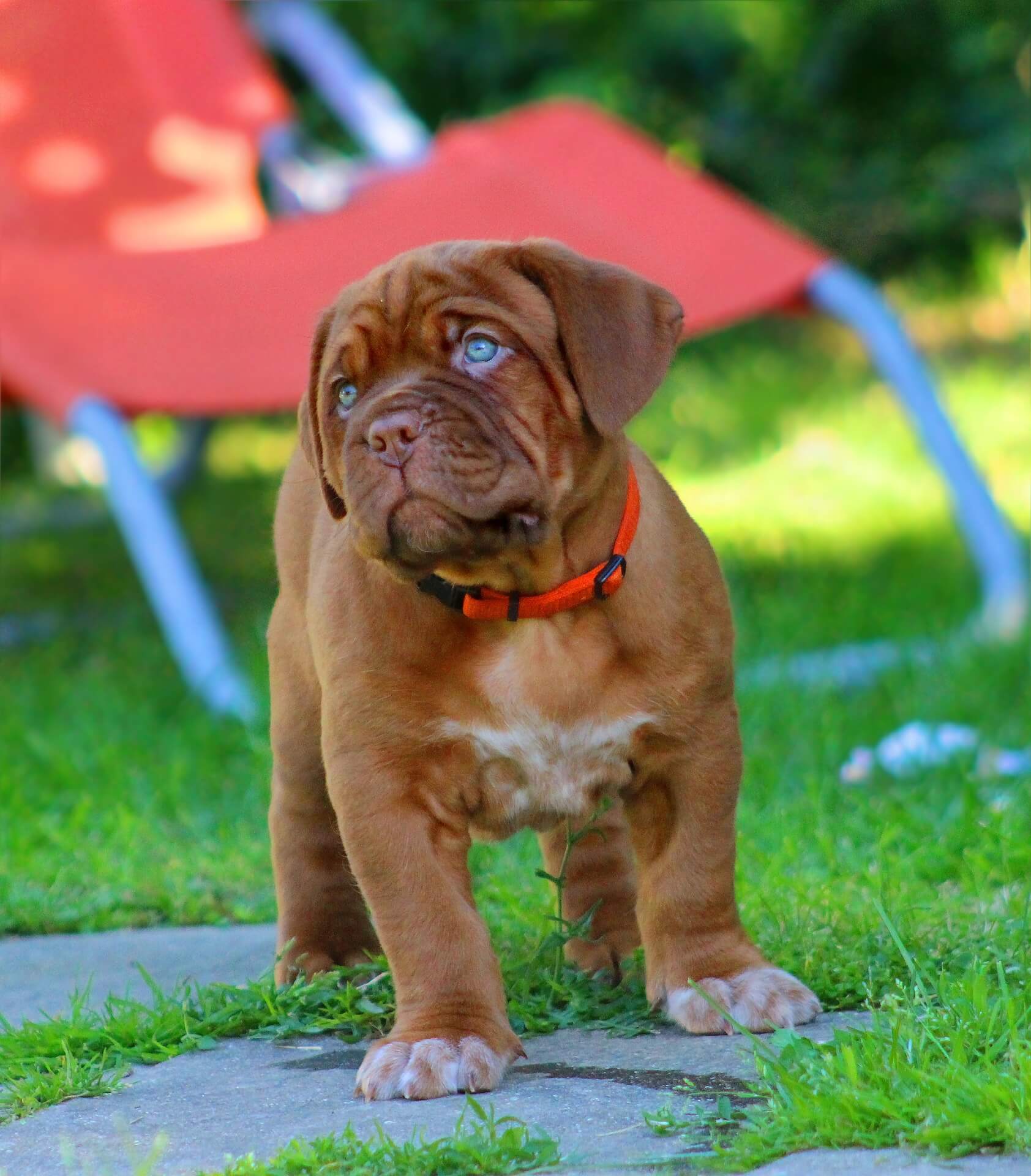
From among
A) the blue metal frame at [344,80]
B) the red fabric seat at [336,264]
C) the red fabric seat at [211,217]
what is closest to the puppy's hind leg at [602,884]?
the red fabric seat at [211,217]

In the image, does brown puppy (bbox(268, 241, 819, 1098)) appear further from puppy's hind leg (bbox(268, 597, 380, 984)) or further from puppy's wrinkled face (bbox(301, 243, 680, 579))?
puppy's hind leg (bbox(268, 597, 380, 984))

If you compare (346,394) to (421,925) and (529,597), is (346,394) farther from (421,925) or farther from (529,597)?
(421,925)

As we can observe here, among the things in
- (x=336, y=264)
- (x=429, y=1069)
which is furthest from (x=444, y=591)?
(x=336, y=264)

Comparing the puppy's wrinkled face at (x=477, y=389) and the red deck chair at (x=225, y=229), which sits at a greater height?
the red deck chair at (x=225, y=229)

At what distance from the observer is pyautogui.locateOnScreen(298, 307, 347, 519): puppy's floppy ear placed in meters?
2.74

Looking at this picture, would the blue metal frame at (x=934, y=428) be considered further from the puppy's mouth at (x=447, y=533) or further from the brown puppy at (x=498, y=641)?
the puppy's mouth at (x=447, y=533)

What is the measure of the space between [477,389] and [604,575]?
0.34m

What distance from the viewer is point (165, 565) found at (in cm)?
495

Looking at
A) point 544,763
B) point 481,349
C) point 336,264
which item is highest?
point 336,264

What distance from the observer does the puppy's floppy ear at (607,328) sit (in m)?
2.54

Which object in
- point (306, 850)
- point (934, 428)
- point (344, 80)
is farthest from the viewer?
point (344, 80)

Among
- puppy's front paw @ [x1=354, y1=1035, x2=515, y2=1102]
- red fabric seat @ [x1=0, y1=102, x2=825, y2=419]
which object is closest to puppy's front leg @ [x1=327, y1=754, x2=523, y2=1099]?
puppy's front paw @ [x1=354, y1=1035, x2=515, y2=1102]

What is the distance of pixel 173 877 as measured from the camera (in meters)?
3.81

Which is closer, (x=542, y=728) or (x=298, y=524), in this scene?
(x=542, y=728)
